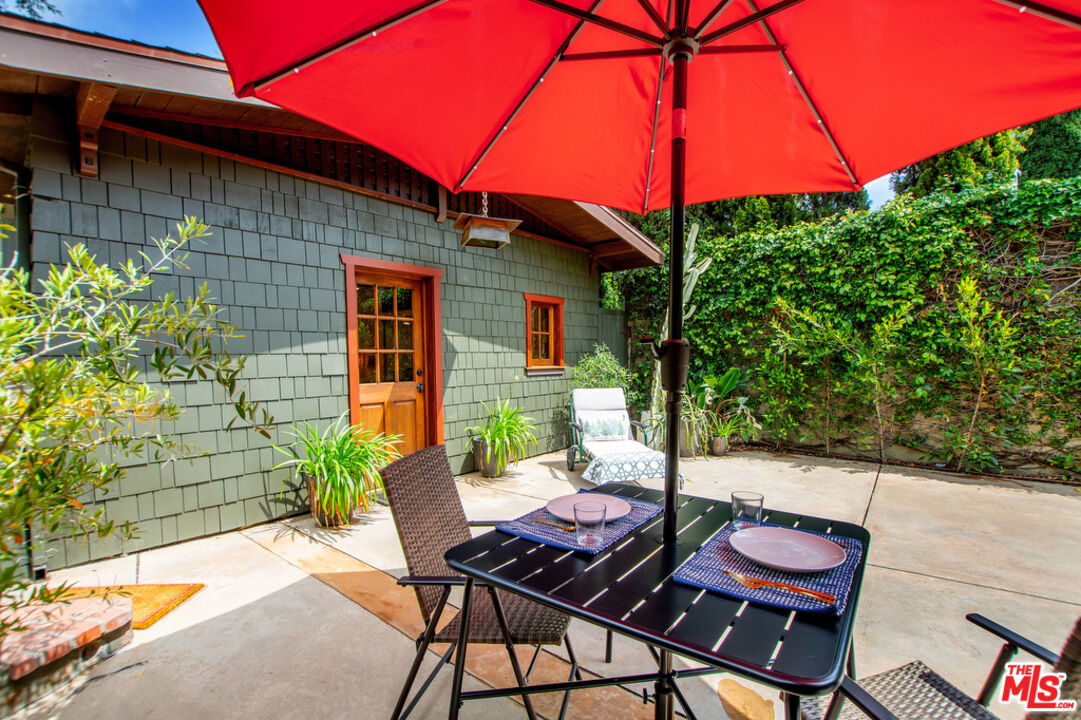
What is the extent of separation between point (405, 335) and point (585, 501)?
3.56 meters

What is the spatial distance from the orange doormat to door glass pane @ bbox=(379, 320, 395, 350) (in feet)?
7.83

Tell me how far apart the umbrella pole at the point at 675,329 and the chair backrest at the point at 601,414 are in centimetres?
391

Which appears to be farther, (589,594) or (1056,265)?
(1056,265)

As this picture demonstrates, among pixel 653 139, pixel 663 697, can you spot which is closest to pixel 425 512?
pixel 663 697

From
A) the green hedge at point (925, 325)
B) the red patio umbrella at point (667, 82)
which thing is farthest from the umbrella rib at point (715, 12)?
the green hedge at point (925, 325)

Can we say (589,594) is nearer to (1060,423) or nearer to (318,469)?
(318,469)

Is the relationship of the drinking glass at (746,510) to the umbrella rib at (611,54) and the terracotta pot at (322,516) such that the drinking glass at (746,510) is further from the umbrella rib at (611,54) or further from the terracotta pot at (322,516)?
the terracotta pot at (322,516)

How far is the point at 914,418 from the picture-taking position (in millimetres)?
5293

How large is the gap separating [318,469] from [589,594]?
9.83 feet

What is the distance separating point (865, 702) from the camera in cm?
93

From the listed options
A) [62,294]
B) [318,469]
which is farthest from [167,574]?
[62,294]

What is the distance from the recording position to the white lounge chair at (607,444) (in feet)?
14.4

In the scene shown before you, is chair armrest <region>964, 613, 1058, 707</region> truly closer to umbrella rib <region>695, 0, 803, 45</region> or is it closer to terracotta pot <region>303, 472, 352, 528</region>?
umbrella rib <region>695, 0, 803, 45</region>

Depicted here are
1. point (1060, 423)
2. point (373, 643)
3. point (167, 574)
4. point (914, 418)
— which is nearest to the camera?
point (373, 643)
